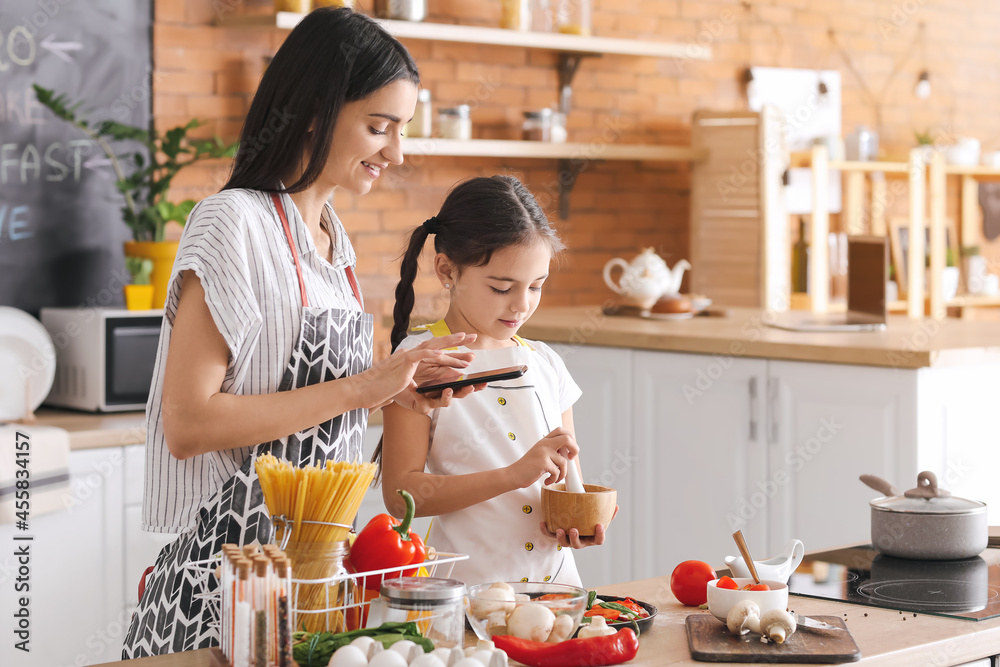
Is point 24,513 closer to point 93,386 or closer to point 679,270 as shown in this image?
point 93,386

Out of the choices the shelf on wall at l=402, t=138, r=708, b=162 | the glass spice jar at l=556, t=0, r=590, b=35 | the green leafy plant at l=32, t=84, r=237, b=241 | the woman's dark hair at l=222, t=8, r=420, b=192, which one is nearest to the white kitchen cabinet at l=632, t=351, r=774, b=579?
the shelf on wall at l=402, t=138, r=708, b=162

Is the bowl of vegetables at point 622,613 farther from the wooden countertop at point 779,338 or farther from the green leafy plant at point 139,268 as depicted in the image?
the green leafy plant at point 139,268

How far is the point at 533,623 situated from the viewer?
117cm

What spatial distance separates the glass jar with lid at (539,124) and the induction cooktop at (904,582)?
2837 millimetres

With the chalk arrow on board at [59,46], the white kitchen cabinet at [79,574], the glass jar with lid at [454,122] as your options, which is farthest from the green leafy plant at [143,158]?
the glass jar with lid at [454,122]

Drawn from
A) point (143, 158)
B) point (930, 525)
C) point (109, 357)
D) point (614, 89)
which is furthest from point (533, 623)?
point (614, 89)

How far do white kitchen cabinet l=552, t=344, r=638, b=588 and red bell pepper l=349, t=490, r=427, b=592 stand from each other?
7.21 feet

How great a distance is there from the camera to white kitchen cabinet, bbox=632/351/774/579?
3057 mm

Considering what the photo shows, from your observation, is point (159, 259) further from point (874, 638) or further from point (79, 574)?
point (874, 638)

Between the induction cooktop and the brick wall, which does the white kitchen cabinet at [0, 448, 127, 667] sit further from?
the induction cooktop

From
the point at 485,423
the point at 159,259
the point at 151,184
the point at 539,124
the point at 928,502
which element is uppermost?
the point at 539,124

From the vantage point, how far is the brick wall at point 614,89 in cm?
368

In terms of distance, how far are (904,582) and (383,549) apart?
2.59 feet

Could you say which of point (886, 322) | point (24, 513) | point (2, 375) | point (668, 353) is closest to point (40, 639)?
point (24, 513)
